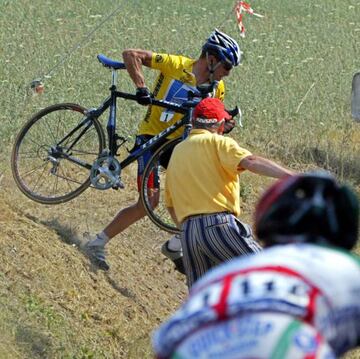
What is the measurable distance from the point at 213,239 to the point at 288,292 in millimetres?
4613

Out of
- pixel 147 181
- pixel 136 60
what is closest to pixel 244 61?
pixel 147 181

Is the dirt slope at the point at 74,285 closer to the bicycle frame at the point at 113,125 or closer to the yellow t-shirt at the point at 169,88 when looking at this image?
the bicycle frame at the point at 113,125

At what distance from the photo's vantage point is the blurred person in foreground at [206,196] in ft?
24.9

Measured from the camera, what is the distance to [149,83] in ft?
49.1

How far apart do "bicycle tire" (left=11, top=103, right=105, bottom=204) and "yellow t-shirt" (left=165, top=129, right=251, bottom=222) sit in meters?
2.04

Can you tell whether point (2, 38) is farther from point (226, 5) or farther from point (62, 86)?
point (226, 5)

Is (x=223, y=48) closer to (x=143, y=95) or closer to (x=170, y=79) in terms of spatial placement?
(x=170, y=79)

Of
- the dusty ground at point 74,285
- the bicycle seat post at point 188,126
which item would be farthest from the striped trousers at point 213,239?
the bicycle seat post at point 188,126

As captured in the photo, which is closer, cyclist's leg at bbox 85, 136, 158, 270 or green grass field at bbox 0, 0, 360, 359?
green grass field at bbox 0, 0, 360, 359

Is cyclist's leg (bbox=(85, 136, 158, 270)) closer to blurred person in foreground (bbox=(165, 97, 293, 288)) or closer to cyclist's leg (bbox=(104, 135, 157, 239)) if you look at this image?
cyclist's leg (bbox=(104, 135, 157, 239))

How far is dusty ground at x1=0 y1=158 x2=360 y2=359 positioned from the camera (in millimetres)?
8617

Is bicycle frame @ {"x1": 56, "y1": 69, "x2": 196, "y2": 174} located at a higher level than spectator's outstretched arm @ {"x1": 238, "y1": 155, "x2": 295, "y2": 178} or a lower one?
lower

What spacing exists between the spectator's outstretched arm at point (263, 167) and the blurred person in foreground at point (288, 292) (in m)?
3.52

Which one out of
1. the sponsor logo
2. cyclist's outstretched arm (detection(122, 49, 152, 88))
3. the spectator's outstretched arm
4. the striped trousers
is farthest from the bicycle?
the sponsor logo
